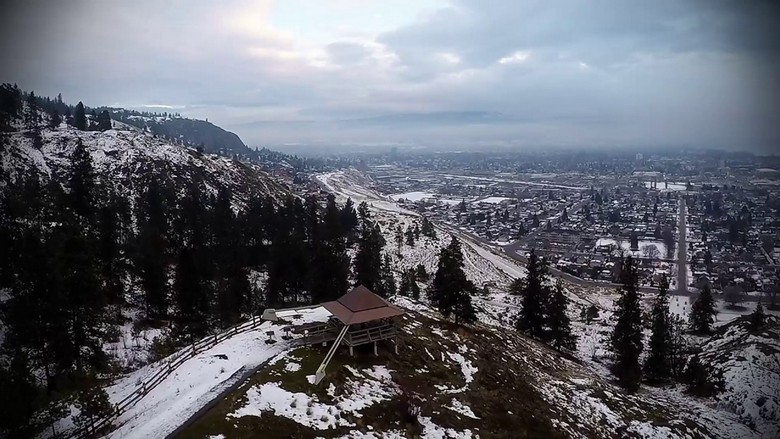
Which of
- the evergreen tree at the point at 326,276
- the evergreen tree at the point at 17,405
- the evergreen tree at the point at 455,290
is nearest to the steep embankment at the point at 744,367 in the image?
the evergreen tree at the point at 455,290

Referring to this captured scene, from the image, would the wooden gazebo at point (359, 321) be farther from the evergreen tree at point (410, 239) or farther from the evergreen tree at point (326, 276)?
the evergreen tree at point (410, 239)

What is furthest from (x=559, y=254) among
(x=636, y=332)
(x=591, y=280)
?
(x=636, y=332)

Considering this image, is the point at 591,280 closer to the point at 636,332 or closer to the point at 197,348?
the point at 636,332

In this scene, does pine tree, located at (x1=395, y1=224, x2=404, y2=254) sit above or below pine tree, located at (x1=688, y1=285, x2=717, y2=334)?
above

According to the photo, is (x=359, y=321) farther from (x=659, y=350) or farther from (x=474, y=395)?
(x=659, y=350)

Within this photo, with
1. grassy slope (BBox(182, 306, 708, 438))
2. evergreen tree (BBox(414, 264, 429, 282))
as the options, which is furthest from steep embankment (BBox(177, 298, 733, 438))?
evergreen tree (BBox(414, 264, 429, 282))

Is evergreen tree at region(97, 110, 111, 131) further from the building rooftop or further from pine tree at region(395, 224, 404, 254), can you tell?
the building rooftop
